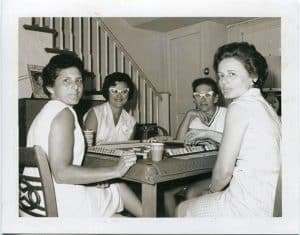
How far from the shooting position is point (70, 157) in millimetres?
982

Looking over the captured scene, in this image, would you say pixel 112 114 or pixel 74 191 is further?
pixel 112 114

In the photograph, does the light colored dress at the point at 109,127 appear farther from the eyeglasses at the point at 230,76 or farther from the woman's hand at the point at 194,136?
the eyeglasses at the point at 230,76

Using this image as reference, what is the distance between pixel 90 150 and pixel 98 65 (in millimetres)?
1364

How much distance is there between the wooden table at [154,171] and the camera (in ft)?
3.04

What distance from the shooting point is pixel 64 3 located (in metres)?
1.08

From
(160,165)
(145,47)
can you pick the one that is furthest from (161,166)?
(145,47)

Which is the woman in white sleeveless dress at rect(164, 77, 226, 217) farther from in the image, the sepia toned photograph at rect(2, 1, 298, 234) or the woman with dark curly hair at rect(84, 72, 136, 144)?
the woman with dark curly hair at rect(84, 72, 136, 144)

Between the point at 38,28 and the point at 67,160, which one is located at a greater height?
the point at 38,28

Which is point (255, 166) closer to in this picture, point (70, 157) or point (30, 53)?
point (70, 157)

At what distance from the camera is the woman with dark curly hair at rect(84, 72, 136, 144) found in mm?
1753

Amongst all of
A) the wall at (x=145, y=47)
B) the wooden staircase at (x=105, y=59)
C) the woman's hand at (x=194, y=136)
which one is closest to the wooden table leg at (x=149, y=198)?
the woman's hand at (x=194, y=136)

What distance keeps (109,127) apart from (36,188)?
851 millimetres

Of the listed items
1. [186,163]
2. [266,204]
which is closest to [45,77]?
[186,163]
